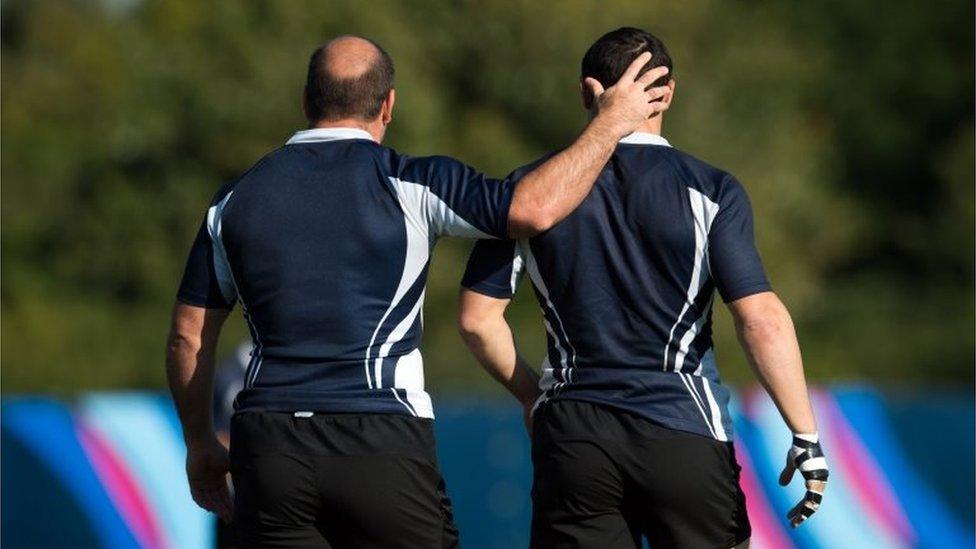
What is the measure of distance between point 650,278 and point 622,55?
2.23 ft

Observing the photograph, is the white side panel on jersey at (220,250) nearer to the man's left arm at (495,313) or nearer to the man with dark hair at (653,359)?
the man's left arm at (495,313)

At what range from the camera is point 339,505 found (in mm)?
4453

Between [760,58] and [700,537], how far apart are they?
17.2 meters

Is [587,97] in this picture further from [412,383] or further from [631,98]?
[412,383]

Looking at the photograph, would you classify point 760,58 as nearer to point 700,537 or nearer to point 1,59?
point 1,59

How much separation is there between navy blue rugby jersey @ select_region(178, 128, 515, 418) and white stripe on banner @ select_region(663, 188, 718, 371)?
21.2 inches

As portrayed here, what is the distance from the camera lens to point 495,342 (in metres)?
4.96

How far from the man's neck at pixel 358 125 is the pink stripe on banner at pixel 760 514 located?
14.3 ft

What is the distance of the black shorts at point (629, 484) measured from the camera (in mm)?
4645

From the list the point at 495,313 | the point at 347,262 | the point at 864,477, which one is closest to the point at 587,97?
the point at 495,313

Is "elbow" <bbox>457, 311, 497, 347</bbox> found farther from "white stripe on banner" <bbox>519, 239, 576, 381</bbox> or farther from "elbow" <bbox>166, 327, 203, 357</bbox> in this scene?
"elbow" <bbox>166, 327, 203, 357</bbox>

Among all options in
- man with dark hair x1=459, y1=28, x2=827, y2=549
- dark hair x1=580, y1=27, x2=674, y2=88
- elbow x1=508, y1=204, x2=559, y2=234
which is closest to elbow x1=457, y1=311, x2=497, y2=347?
man with dark hair x1=459, y1=28, x2=827, y2=549

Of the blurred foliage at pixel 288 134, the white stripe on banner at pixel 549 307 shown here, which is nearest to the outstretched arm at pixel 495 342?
the white stripe on banner at pixel 549 307

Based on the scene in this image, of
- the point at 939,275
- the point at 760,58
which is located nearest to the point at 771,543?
the point at 760,58
